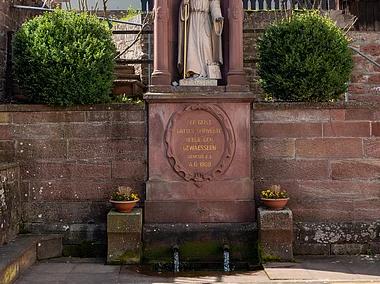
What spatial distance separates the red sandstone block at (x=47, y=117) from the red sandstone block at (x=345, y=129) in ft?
11.8

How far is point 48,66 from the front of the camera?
7859mm

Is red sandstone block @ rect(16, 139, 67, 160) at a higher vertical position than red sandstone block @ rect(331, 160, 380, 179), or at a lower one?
higher

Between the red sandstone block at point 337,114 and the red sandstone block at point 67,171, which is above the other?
the red sandstone block at point 337,114

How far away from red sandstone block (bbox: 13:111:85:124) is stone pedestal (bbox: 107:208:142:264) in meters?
1.58

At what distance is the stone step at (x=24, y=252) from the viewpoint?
6191mm

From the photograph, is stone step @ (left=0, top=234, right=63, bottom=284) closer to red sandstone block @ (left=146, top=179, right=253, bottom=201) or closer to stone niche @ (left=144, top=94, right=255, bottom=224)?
stone niche @ (left=144, top=94, right=255, bottom=224)

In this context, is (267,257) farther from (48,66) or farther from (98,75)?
(48,66)

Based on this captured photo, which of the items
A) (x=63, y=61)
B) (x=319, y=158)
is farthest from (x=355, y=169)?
(x=63, y=61)

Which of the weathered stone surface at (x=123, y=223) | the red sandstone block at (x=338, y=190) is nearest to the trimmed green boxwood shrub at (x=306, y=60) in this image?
the red sandstone block at (x=338, y=190)

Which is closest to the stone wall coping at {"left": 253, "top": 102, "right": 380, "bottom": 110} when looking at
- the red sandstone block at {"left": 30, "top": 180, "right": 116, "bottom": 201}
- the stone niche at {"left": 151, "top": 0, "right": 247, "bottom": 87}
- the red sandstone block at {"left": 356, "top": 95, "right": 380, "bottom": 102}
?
the stone niche at {"left": 151, "top": 0, "right": 247, "bottom": 87}

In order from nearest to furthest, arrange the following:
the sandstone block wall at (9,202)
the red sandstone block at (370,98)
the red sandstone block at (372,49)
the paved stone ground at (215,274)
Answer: the paved stone ground at (215,274) → the sandstone block wall at (9,202) → the red sandstone block at (370,98) → the red sandstone block at (372,49)

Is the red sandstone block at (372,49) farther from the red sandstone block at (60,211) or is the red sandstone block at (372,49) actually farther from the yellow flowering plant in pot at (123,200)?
the red sandstone block at (60,211)

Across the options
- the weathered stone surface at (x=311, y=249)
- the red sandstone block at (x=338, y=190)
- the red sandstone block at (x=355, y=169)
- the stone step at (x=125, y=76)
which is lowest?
the weathered stone surface at (x=311, y=249)

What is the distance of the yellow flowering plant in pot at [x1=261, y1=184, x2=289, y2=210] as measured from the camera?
759 cm
